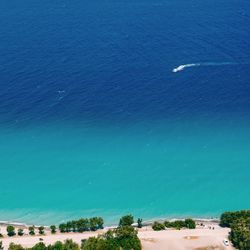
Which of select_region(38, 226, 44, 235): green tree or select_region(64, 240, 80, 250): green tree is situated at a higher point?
select_region(38, 226, 44, 235): green tree

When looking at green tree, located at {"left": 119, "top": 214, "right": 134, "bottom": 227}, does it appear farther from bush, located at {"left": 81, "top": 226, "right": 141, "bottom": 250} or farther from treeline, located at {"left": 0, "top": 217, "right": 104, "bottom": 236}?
treeline, located at {"left": 0, "top": 217, "right": 104, "bottom": 236}

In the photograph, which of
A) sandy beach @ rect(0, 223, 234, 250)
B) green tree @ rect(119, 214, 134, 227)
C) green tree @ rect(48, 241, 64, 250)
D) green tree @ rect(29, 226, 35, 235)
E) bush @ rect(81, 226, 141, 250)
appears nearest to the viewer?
bush @ rect(81, 226, 141, 250)

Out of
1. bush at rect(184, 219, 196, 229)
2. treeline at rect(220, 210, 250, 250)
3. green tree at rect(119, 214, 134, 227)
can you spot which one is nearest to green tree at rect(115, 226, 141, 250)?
green tree at rect(119, 214, 134, 227)

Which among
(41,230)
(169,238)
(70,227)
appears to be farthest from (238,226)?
(41,230)

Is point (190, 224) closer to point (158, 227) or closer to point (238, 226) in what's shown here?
point (158, 227)

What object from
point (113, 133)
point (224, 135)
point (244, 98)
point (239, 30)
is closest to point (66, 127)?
point (113, 133)

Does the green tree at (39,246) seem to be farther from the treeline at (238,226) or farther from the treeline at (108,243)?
the treeline at (238,226)
